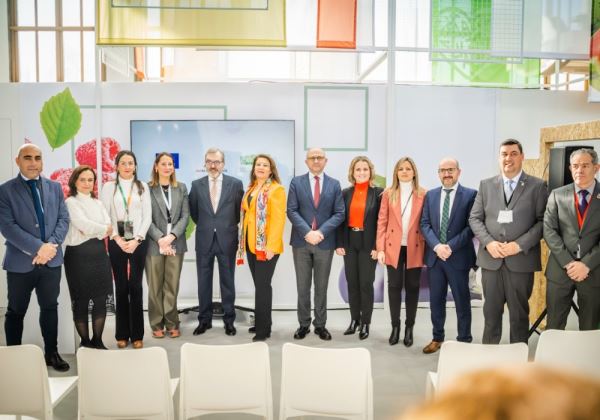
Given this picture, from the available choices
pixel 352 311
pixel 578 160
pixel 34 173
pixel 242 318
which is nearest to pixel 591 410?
pixel 578 160

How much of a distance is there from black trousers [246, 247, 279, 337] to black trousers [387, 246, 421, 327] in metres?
1.06

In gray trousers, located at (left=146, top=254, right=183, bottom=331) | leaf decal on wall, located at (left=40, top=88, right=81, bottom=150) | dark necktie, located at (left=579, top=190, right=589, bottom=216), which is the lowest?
gray trousers, located at (left=146, top=254, right=183, bottom=331)

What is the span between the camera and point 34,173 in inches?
158

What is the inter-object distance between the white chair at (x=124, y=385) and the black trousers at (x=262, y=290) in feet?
7.70

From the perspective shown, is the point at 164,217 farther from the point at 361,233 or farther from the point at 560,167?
the point at 560,167

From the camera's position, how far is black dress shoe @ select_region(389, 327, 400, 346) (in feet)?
16.0

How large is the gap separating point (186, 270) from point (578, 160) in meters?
3.97

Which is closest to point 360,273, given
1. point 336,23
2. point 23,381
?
point 336,23

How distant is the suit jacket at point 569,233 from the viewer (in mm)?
3916

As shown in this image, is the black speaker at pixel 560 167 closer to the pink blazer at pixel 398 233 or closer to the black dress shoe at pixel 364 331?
the pink blazer at pixel 398 233

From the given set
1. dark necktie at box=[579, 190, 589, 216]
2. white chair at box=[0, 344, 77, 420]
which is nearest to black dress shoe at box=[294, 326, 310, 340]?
dark necktie at box=[579, 190, 589, 216]

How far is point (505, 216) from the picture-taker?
4.15 m

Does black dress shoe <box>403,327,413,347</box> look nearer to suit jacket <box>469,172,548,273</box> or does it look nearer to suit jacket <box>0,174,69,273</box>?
suit jacket <box>469,172,548,273</box>

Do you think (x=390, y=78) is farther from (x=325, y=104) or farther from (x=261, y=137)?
(x=261, y=137)
